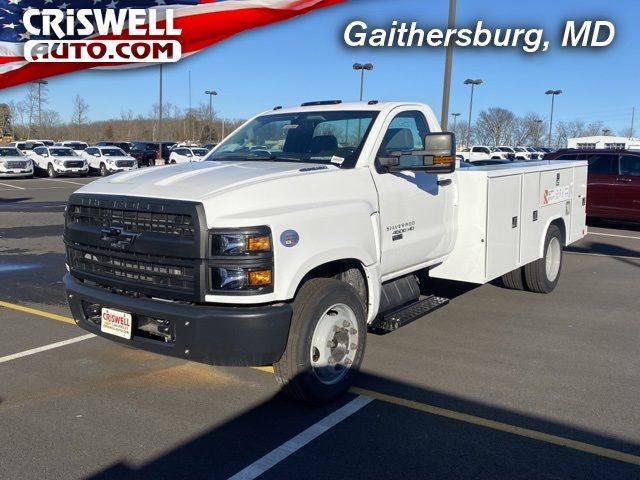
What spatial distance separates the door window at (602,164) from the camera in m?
15.1

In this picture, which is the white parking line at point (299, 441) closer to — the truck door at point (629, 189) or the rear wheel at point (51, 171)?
the truck door at point (629, 189)

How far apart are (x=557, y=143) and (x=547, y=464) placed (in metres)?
106

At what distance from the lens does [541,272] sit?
7891 mm

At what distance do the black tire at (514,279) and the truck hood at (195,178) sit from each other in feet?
13.3

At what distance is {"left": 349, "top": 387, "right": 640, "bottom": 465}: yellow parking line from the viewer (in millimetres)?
3865

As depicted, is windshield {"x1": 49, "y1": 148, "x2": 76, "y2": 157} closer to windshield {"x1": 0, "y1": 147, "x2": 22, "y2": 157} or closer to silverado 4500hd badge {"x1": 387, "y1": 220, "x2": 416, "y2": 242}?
windshield {"x1": 0, "y1": 147, "x2": 22, "y2": 157}

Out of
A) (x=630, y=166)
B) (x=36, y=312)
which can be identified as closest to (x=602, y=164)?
(x=630, y=166)

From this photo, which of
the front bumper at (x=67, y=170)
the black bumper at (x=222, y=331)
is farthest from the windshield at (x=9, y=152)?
the black bumper at (x=222, y=331)

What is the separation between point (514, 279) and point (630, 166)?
27.9 feet

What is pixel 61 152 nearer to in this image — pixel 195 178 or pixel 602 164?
pixel 602 164

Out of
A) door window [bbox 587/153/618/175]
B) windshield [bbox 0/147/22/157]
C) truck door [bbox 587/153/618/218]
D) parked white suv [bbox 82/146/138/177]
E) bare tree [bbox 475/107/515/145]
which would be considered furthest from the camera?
bare tree [bbox 475/107/515/145]

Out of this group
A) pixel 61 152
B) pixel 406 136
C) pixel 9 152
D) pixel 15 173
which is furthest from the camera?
pixel 61 152

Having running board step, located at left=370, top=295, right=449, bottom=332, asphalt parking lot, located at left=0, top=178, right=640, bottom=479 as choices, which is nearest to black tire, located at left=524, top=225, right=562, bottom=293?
asphalt parking lot, located at left=0, top=178, right=640, bottom=479

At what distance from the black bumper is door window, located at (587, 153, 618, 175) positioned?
13.1 m
